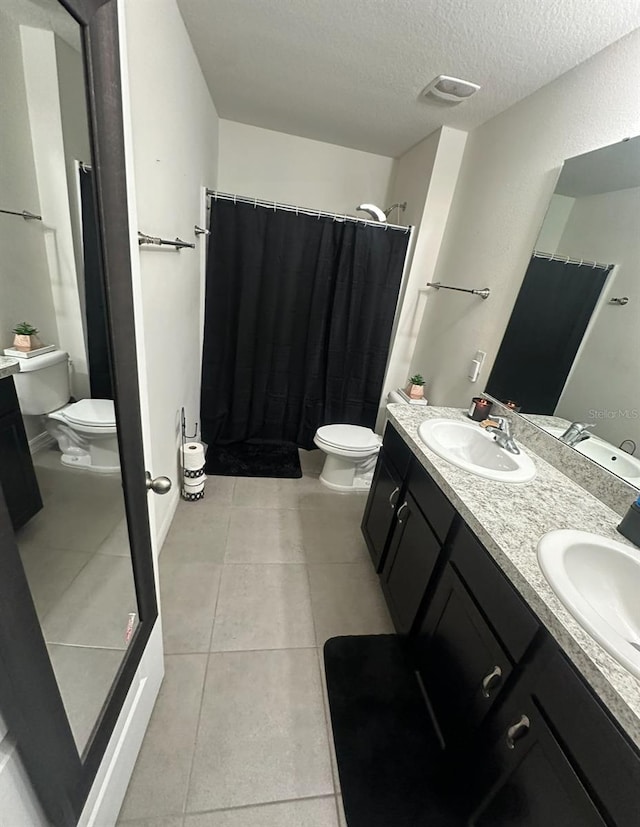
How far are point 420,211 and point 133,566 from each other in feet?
8.33

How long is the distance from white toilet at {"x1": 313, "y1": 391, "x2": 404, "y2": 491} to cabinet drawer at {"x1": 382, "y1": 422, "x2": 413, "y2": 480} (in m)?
0.55

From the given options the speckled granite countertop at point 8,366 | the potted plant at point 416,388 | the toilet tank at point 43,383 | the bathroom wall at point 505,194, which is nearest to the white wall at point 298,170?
the bathroom wall at point 505,194

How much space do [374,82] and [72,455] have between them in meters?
2.15

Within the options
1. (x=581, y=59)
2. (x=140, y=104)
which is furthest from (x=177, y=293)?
(x=581, y=59)

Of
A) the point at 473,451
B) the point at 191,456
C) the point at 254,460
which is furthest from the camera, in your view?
the point at 254,460

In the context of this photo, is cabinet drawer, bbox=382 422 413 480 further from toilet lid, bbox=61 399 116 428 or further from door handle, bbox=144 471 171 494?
toilet lid, bbox=61 399 116 428

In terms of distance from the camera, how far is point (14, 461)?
0.48 m

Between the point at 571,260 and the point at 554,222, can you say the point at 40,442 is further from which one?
the point at 554,222

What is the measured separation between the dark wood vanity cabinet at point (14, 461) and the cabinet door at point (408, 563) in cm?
113

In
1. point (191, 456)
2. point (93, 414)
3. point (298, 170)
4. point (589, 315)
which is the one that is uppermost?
point (298, 170)

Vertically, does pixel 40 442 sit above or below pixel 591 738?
above

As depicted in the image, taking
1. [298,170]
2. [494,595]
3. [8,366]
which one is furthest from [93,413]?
[298,170]

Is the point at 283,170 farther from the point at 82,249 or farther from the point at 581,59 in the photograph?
the point at 82,249

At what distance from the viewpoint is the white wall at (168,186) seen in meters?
1.13
